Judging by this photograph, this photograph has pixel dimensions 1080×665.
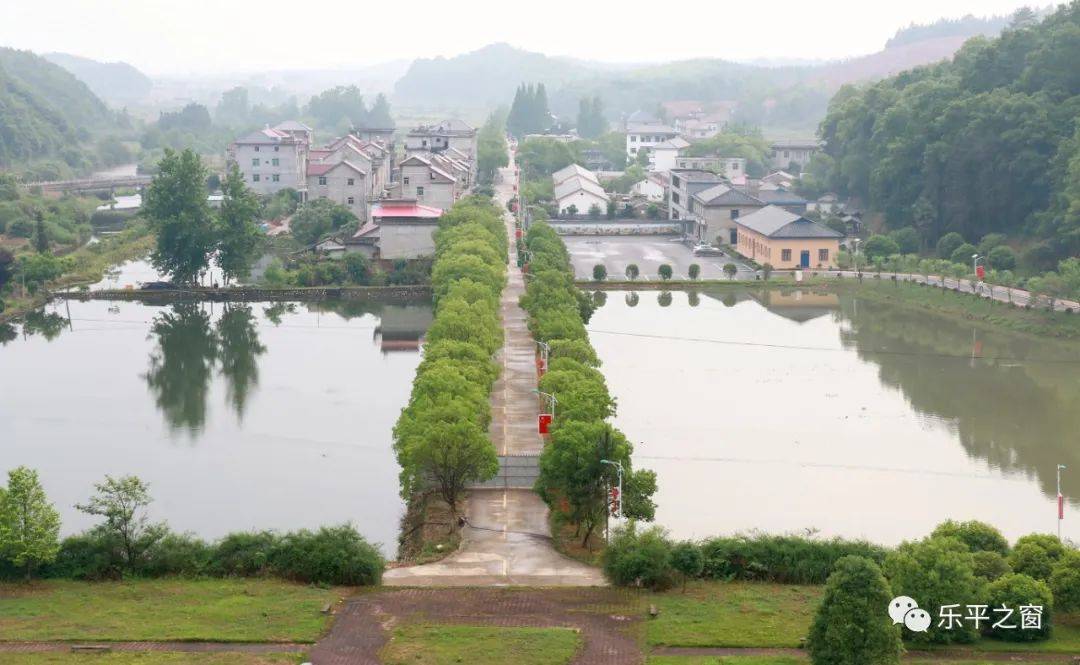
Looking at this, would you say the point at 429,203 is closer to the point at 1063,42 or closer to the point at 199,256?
the point at 199,256

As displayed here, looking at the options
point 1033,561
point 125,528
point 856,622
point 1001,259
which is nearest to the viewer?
point 856,622

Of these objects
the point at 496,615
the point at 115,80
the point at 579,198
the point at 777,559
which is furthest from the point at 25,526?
the point at 115,80

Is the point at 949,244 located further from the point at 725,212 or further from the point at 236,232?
Answer: the point at 236,232

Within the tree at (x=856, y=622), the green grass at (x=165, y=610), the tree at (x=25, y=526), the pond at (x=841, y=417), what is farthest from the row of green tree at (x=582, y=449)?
the tree at (x=25, y=526)

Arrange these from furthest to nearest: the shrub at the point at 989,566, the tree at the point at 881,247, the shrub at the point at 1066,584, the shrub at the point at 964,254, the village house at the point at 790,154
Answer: the village house at the point at 790,154 → the tree at the point at 881,247 → the shrub at the point at 964,254 → the shrub at the point at 989,566 → the shrub at the point at 1066,584

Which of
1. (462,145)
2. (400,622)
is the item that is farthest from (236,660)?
(462,145)

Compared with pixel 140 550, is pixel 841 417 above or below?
above

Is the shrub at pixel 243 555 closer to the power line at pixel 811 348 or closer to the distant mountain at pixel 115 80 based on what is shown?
the power line at pixel 811 348
